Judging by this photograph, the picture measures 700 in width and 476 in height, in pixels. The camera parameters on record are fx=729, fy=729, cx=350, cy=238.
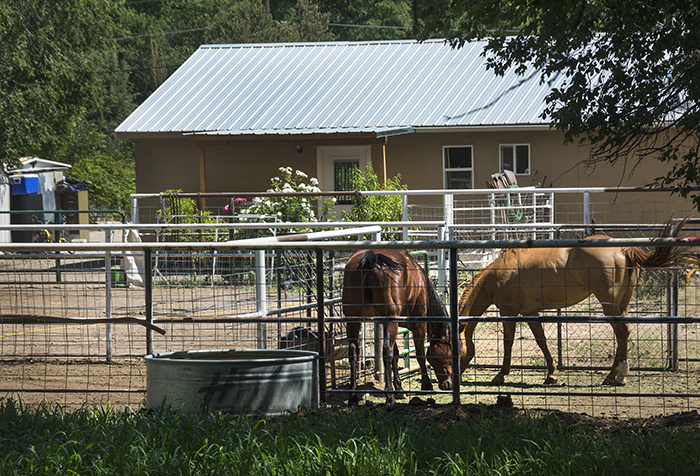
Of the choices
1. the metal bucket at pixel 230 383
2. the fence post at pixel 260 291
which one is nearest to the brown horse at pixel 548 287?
the fence post at pixel 260 291

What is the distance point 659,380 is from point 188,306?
6326 millimetres

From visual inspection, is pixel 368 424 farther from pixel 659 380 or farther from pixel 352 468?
pixel 659 380

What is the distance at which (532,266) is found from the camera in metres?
7.36

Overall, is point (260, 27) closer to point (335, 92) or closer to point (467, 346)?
point (335, 92)

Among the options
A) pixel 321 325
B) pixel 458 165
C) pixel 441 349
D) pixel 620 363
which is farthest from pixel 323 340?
pixel 458 165

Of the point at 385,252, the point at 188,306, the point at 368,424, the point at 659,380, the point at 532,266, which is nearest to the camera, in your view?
the point at 368,424

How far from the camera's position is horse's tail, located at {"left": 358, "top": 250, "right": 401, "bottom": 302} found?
6.00 meters

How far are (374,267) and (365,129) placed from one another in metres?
12.3

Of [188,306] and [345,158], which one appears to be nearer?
[188,306]

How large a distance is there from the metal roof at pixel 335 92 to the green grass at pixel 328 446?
14064 mm

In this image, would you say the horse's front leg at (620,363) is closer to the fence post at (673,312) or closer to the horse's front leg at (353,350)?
the fence post at (673,312)

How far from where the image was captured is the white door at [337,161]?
19.9 meters

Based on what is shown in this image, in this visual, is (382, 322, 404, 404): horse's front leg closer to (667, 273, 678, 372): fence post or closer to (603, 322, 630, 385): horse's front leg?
(603, 322, 630, 385): horse's front leg

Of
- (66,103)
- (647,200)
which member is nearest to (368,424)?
(647,200)
